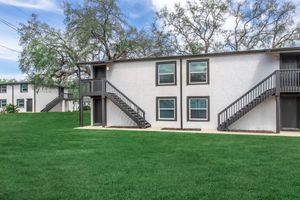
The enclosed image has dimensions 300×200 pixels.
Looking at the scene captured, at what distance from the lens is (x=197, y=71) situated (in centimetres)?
1789

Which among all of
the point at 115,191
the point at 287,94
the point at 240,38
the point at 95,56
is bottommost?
the point at 115,191

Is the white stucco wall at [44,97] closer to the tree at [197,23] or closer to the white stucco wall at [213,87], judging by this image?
the tree at [197,23]

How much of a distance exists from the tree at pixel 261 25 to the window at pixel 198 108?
15116 millimetres

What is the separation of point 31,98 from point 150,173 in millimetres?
37967

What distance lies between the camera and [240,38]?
30.8 m

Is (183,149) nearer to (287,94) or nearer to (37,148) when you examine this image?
(37,148)

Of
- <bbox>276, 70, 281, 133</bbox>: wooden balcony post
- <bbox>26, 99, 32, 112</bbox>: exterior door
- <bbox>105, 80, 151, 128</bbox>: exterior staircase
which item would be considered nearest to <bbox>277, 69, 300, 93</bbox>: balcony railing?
<bbox>276, 70, 281, 133</bbox>: wooden balcony post

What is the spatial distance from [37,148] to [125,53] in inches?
A: 820

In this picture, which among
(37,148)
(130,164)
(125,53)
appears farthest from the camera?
(125,53)

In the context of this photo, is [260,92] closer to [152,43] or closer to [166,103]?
[166,103]

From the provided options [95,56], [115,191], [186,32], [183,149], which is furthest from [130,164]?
[186,32]

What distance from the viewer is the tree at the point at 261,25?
96.2 feet

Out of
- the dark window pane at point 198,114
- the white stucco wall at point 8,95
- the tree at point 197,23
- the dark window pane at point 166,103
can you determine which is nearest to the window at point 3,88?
the white stucco wall at point 8,95

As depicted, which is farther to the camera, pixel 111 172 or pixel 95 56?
pixel 95 56
